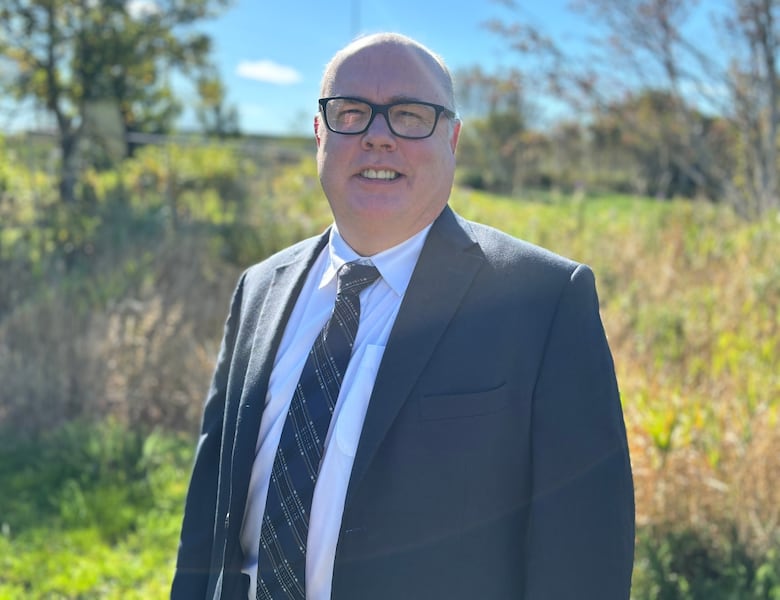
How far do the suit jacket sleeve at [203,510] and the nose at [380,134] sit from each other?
2.77 feet

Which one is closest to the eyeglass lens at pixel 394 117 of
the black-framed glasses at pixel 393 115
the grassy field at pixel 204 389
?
the black-framed glasses at pixel 393 115

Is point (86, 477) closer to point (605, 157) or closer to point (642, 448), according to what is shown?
point (642, 448)

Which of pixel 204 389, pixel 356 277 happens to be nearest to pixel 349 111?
pixel 356 277

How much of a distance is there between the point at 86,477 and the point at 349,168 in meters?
3.63

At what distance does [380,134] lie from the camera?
1.69 meters

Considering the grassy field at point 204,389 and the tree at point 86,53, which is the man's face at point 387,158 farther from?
the tree at point 86,53

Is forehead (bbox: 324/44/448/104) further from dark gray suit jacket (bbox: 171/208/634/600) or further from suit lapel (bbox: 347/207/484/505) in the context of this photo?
dark gray suit jacket (bbox: 171/208/634/600)

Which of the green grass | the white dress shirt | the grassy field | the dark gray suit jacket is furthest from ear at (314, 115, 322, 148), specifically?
the green grass

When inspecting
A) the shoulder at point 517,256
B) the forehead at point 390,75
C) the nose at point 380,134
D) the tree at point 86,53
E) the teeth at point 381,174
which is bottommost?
the shoulder at point 517,256

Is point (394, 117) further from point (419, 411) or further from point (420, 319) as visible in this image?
point (419, 411)

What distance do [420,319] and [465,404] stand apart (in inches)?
9.0

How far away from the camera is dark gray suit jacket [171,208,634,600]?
151 centimetres

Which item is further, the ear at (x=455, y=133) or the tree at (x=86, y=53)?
the tree at (x=86, y=53)

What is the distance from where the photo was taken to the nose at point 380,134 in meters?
1.69
